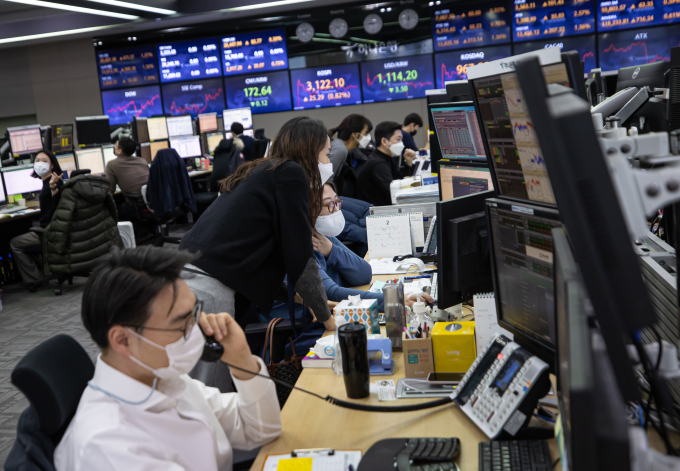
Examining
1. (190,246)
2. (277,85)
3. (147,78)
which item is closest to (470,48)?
(277,85)

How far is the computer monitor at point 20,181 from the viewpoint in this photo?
618cm

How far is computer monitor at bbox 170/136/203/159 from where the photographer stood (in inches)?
347

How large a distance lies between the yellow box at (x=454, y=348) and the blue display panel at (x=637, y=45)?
25.6 ft

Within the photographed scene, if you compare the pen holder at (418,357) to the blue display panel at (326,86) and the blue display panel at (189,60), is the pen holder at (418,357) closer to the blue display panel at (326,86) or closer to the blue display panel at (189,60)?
the blue display panel at (326,86)

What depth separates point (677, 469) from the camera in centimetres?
67

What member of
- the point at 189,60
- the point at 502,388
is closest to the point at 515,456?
the point at 502,388

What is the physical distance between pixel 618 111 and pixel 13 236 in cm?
603

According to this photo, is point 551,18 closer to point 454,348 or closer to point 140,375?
point 454,348

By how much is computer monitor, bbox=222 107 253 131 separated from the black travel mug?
8.30 meters

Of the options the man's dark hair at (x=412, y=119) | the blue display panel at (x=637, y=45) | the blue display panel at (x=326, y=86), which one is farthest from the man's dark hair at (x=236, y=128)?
the blue display panel at (x=637, y=45)

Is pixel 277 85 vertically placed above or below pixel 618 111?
above

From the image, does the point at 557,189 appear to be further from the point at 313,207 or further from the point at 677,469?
the point at 313,207

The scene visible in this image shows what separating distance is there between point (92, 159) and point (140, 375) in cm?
682

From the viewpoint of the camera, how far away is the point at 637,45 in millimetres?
8039
